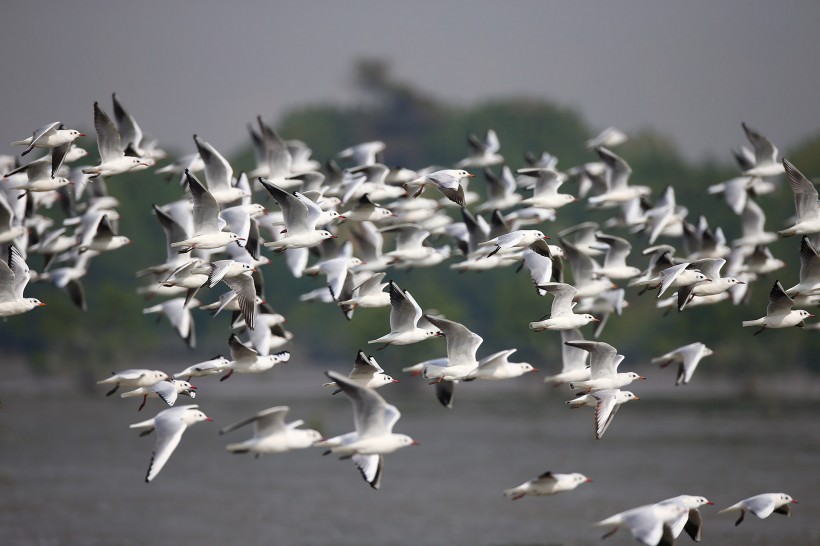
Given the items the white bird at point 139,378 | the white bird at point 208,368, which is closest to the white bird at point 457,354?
the white bird at point 208,368

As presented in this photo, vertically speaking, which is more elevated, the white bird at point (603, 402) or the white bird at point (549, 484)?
the white bird at point (603, 402)

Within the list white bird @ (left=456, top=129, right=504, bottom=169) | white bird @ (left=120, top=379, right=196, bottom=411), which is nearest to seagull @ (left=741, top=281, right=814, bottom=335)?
white bird @ (left=120, top=379, right=196, bottom=411)

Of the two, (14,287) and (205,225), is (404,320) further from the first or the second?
(14,287)

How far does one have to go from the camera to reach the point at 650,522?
1517cm

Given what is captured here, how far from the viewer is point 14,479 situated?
3384 cm

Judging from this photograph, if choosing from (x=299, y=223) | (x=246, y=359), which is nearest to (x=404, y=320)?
(x=299, y=223)

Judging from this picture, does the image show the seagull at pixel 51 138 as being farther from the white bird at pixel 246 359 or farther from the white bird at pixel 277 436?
the white bird at pixel 277 436

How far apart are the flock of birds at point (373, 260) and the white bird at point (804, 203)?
0.07 ft

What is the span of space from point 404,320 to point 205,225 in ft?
8.65

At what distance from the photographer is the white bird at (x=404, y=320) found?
55.4 feet

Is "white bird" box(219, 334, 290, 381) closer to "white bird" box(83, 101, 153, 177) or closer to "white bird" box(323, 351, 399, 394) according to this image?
"white bird" box(323, 351, 399, 394)

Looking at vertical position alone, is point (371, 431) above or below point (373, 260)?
below

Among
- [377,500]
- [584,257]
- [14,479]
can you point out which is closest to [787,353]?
[377,500]

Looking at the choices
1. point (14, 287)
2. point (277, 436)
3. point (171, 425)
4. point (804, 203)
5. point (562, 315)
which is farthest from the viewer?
point (804, 203)
